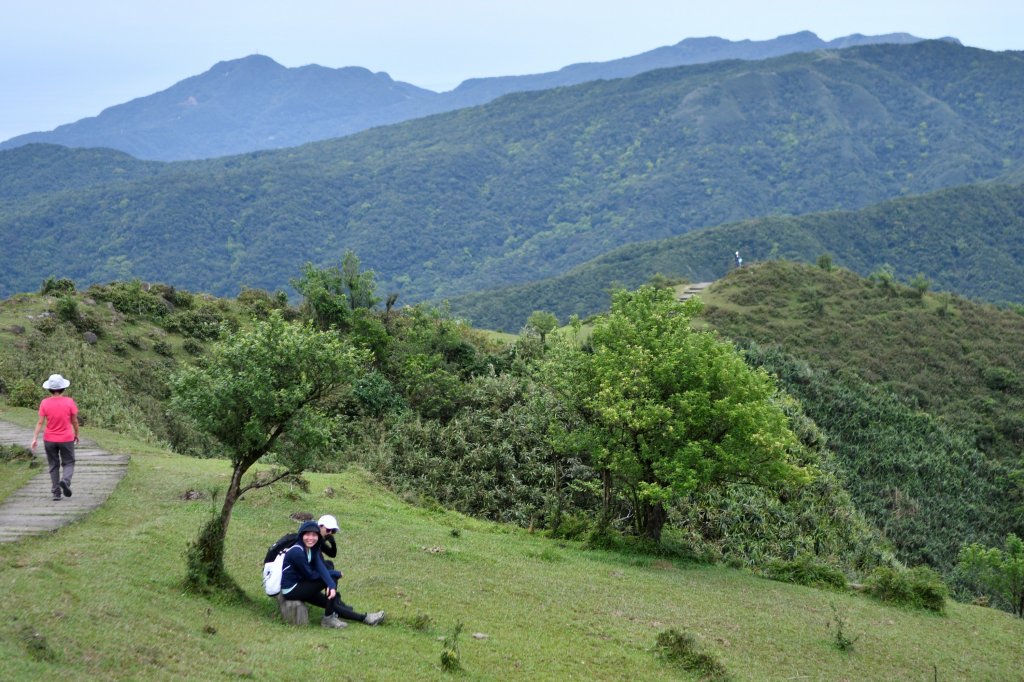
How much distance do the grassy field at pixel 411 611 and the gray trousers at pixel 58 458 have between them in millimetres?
1073

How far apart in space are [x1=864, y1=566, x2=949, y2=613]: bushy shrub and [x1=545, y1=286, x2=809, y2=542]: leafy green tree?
11.4 feet

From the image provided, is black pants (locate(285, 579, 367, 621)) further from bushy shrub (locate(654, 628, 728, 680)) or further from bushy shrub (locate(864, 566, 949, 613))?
bushy shrub (locate(864, 566, 949, 613))

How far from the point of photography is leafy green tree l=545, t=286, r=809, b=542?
22.9 metres

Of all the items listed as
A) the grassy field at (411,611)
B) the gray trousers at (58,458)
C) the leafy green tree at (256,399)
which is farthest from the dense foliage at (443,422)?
the leafy green tree at (256,399)

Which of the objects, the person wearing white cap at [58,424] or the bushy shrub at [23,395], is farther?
the bushy shrub at [23,395]

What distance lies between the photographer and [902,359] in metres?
72.6

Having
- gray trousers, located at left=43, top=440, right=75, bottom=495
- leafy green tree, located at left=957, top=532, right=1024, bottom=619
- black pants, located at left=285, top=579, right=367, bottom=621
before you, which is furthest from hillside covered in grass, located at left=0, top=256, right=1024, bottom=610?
leafy green tree, located at left=957, top=532, right=1024, bottom=619

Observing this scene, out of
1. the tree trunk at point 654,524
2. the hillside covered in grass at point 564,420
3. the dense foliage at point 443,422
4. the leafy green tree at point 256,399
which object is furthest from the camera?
the dense foliage at point 443,422

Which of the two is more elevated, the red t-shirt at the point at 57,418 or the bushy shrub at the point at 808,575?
the red t-shirt at the point at 57,418

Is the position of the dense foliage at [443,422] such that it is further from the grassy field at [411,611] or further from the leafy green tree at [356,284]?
the grassy field at [411,611]

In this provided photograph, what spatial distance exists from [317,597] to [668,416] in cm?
1242

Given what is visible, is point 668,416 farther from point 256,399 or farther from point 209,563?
point 209,563

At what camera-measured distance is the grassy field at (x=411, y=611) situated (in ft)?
35.8

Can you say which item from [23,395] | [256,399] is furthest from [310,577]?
[23,395]
